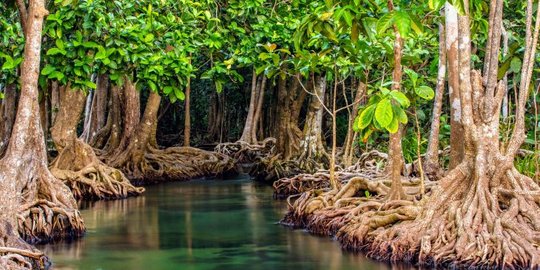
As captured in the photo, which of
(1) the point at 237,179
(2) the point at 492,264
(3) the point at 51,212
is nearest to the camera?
(2) the point at 492,264

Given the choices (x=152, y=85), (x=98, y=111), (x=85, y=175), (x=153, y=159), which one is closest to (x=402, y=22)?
(x=152, y=85)

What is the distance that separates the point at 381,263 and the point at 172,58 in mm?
6250

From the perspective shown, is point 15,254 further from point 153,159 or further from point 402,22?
point 153,159


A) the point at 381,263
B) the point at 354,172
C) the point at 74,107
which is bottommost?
the point at 381,263

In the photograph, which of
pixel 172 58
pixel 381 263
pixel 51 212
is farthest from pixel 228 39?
pixel 381 263

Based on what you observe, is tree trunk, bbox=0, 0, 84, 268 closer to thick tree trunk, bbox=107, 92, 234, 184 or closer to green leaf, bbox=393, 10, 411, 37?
green leaf, bbox=393, 10, 411, 37

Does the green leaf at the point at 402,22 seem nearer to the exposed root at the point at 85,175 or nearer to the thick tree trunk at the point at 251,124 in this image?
the exposed root at the point at 85,175

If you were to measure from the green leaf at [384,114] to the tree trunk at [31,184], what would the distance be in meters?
3.81

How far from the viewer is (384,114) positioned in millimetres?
8945

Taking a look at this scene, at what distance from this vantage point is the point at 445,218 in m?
9.78

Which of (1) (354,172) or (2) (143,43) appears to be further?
(1) (354,172)

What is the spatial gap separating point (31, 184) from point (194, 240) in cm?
230

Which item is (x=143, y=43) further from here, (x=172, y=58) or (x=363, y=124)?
(x=363, y=124)

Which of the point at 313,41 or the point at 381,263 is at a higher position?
the point at 313,41
